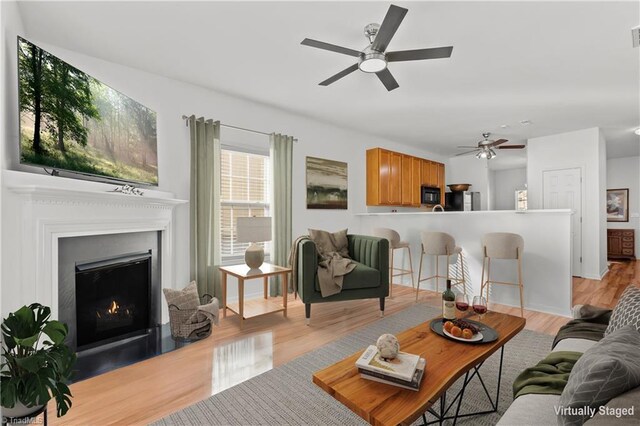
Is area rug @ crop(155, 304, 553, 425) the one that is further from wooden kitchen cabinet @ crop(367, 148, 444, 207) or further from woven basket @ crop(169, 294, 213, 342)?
wooden kitchen cabinet @ crop(367, 148, 444, 207)

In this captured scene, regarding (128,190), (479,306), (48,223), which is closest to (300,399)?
(479,306)

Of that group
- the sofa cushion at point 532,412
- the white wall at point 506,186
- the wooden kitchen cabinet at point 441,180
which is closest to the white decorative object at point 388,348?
the sofa cushion at point 532,412

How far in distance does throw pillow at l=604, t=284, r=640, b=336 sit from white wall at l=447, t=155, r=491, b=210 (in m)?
5.77

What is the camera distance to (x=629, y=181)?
7379mm

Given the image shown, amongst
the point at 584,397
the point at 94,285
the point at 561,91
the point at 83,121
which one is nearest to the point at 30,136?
the point at 83,121

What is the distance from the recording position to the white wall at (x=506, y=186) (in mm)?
8984

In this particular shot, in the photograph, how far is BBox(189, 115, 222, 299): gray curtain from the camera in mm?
3381

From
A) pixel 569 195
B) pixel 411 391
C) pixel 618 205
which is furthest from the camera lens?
pixel 618 205

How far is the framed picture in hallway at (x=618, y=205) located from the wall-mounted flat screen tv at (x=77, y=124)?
33.2 ft

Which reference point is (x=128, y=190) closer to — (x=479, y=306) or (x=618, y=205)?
(x=479, y=306)

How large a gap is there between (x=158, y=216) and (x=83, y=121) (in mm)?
1010

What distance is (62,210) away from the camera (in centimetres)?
203

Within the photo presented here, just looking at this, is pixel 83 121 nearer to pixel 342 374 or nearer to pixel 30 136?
pixel 30 136

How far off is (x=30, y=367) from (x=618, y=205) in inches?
423
